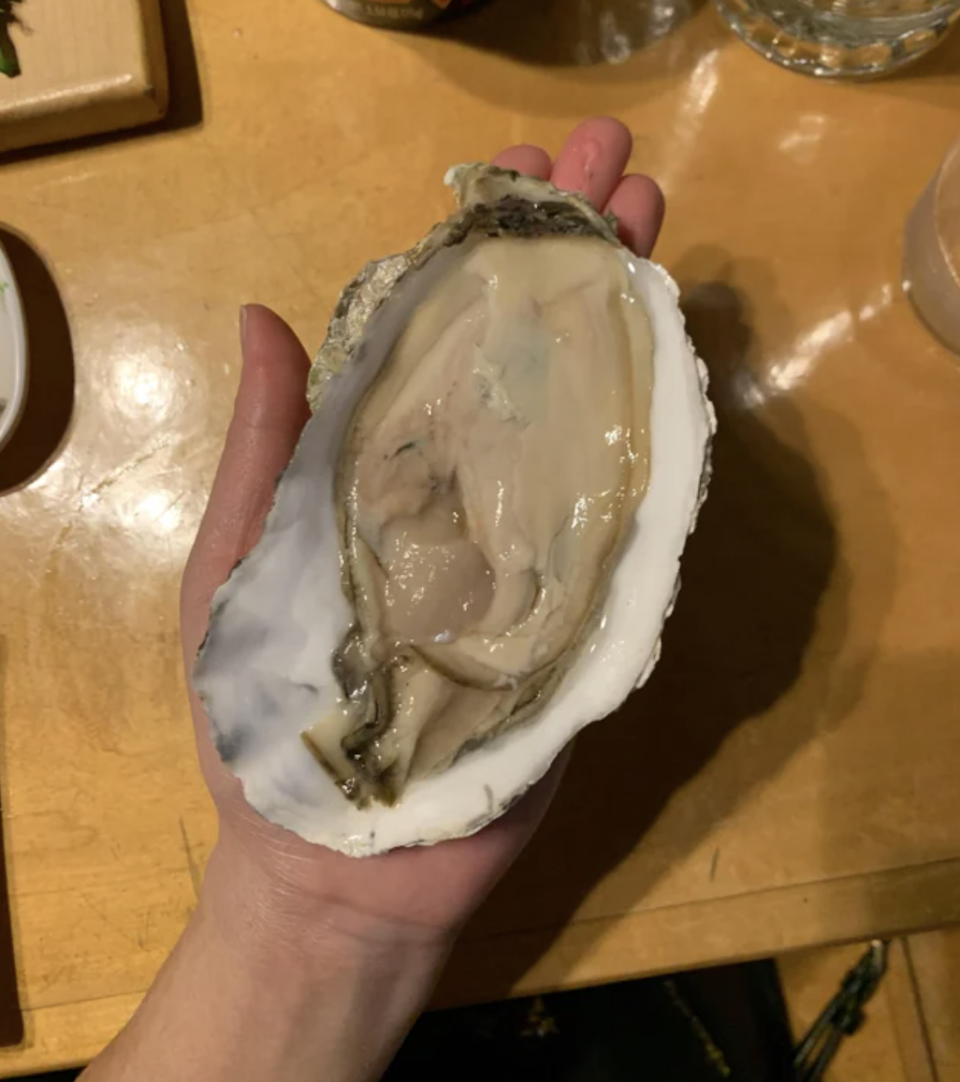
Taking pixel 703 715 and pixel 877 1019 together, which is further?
pixel 877 1019

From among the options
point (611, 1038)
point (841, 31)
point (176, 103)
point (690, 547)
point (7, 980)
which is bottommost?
point (611, 1038)

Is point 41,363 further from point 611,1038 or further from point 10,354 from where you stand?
point 611,1038

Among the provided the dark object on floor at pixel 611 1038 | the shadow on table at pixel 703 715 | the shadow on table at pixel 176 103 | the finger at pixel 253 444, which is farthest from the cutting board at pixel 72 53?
the dark object on floor at pixel 611 1038

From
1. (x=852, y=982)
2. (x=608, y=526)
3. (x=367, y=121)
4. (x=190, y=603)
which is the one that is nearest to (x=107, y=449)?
(x=190, y=603)

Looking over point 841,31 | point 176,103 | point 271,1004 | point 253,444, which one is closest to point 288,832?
point 271,1004

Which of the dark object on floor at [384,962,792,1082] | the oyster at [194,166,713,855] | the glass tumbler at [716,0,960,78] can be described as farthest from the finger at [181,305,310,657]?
the dark object on floor at [384,962,792,1082]

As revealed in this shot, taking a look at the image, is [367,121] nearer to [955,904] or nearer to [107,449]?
[107,449]

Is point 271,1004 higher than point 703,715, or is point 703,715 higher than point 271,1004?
point 703,715
